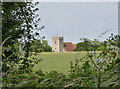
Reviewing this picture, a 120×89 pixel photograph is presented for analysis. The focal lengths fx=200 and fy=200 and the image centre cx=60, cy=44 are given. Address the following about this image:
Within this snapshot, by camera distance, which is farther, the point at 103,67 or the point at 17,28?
the point at 17,28

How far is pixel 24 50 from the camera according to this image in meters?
3.71

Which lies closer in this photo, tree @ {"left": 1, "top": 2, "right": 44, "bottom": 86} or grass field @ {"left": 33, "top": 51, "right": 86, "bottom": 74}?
tree @ {"left": 1, "top": 2, "right": 44, "bottom": 86}

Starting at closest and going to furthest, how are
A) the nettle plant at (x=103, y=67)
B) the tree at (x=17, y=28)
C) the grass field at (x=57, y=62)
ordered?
the nettle plant at (x=103, y=67) → the tree at (x=17, y=28) → the grass field at (x=57, y=62)

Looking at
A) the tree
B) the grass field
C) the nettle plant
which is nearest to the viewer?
the nettle plant

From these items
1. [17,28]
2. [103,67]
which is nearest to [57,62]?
[17,28]

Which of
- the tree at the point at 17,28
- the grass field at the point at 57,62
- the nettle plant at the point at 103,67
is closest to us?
the nettle plant at the point at 103,67

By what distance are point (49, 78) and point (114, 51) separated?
1085 millimetres

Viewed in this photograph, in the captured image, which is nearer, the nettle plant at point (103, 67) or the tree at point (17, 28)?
the nettle plant at point (103, 67)

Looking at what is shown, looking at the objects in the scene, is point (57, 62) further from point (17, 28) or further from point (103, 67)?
point (103, 67)

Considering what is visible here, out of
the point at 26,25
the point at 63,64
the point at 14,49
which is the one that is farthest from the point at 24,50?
the point at 63,64

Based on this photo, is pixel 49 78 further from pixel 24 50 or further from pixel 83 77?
pixel 24 50

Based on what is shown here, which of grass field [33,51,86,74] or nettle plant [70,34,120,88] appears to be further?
grass field [33,51,86,74]

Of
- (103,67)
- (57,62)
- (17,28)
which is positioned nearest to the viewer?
(103,67)

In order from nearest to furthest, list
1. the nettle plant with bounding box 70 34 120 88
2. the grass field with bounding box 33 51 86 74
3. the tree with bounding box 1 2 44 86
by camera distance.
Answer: the nettle plant with bounding box 70 34 120 88 → the tree with bounding box 1 2 44 86 → the grass field with bounding box 33 51 86 74
